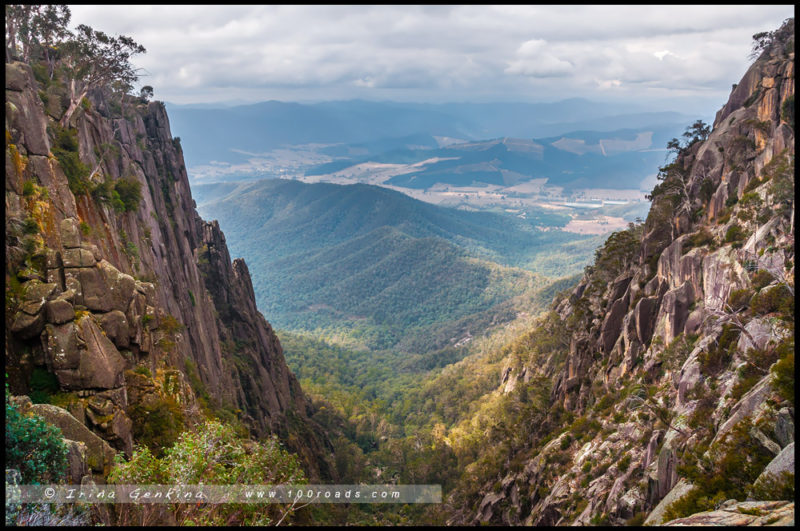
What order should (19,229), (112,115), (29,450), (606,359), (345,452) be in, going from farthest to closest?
(345,452) < (112,115) < (606,359) < (19,229) < (29,450)

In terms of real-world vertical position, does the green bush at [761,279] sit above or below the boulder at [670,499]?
above

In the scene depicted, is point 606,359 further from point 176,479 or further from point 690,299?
point 176,479

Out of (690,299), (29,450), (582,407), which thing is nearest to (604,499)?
(690,299)

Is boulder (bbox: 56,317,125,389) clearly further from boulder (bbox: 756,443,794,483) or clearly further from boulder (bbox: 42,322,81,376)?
boulder (bbox: 756,443,794,483)

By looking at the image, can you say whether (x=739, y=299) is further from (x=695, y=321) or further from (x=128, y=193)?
(x=128, y=193)

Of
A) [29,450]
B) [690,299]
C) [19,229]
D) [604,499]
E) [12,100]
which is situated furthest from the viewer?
[690,299]

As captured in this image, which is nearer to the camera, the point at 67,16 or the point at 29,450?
the point at 29,450

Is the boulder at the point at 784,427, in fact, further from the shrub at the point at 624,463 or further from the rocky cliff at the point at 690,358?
the shrub at the point at 624,463

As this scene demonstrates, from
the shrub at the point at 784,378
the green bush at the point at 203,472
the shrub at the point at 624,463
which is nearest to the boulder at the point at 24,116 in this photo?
the green bush at the point at 203,472
